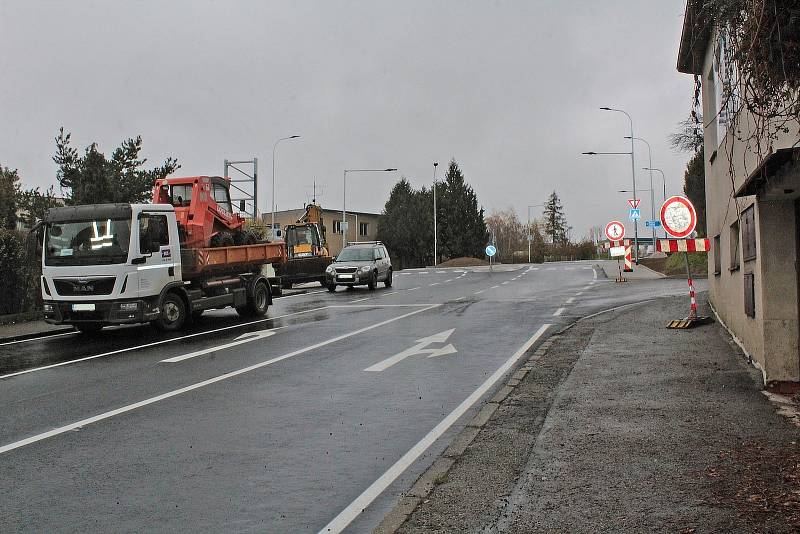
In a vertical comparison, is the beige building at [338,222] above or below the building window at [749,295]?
above

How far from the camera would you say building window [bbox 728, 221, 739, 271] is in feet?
38.3

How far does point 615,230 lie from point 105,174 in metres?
19.3

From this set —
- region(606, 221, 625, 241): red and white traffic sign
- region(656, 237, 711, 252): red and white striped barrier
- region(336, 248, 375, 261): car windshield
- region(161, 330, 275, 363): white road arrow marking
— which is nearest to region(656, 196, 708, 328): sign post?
region(656, 237, 711, 252): red and white striped barrier

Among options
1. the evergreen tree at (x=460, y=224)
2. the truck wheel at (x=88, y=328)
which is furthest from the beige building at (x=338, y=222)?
the truck wheel at (x=88, y=328)

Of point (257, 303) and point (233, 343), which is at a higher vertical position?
point (257, 303)

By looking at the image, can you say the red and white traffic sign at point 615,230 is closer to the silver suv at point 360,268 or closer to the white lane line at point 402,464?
the silver suv at point 360,268

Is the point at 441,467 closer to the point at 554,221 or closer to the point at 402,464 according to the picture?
the point at 402,464

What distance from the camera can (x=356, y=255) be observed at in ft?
102

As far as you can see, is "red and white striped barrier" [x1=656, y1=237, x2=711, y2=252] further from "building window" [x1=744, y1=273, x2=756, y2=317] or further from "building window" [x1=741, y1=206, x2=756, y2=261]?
"building window" [x1=744, y1=273, x2=756, y2=317]

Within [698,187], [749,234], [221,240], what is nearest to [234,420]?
[749,234]

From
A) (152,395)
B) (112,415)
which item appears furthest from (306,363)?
(112,415)

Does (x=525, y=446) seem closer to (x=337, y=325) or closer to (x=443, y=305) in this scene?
(x=337, y=325)

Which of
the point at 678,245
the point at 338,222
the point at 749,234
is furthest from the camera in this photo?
the point at 338,222

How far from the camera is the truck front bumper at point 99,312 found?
15.0 m
